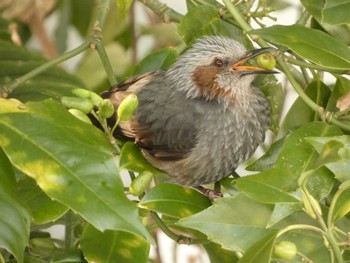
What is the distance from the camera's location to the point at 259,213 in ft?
4.16

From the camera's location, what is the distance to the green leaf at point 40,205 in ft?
4.16

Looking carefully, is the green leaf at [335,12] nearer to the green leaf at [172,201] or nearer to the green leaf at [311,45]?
the green leaf at [311,45]

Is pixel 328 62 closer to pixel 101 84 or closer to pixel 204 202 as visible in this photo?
pixel 204 202

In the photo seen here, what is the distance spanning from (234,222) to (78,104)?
11.2 inches

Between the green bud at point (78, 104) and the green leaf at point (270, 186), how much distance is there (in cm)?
26

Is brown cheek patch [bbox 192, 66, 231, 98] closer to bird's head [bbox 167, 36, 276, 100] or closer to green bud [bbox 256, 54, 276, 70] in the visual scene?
bird's head [bbox 167, 36, 276, 100]

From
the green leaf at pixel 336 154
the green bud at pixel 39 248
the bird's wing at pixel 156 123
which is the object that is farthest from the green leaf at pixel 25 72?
the green leaf at pixel 336 154

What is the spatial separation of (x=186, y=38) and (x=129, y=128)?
0.23 metres

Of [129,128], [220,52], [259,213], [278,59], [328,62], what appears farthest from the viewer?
[220,52]

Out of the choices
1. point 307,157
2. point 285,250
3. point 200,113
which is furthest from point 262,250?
point 200,113

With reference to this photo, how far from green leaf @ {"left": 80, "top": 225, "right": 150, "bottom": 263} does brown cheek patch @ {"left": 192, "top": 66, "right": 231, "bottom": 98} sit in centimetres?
68

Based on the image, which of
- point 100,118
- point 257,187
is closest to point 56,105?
point 100,118

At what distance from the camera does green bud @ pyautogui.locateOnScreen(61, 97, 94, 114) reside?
130cm

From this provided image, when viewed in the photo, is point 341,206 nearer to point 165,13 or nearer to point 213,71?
point 165,13
